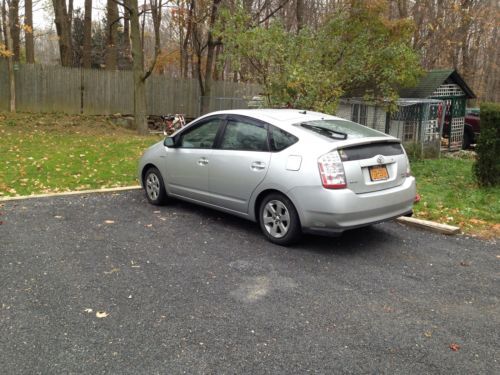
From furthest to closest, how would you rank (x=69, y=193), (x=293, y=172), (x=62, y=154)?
(x=62, y=154), (x=69, y=193), (x=293, y=172)

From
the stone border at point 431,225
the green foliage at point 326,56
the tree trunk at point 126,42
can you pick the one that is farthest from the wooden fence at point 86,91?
the stone border at point 431,225

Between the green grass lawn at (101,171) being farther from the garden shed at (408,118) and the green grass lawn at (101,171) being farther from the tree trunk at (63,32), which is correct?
the tree trunk at (63,32)

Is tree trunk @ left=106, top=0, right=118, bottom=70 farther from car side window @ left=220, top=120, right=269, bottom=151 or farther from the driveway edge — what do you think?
car side window @ left=220, top=120, right=269, bottom=151

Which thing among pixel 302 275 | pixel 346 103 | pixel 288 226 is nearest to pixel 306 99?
pixel 346 103

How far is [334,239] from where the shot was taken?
5.69 metres

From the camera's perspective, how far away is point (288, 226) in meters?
5.23

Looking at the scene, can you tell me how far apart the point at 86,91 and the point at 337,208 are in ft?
57.3

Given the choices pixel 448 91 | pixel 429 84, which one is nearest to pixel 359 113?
pixel 429 84

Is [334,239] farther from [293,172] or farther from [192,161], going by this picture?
[192,161]

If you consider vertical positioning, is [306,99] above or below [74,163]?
above

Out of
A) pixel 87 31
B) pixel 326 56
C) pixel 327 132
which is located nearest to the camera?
pixel 327 132

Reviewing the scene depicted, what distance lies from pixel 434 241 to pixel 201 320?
10.9 ft

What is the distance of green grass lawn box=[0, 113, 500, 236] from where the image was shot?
7.16 m

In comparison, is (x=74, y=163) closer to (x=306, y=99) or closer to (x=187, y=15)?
(x=306, y=99)
